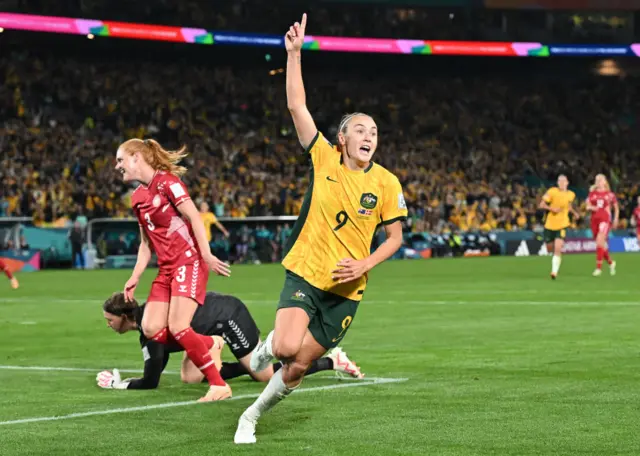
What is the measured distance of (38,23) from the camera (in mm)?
42031

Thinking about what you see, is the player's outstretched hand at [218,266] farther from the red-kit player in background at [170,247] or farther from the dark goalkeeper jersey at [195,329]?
the dark goalkeeper jersey at [195,329]

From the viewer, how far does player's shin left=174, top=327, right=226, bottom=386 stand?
9.70m

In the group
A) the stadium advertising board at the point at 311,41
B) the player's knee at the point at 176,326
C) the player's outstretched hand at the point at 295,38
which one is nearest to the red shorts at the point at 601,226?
the stadium advertising board at the point at 311,41

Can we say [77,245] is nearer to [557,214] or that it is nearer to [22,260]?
[22,260]

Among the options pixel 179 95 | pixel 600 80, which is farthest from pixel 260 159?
pixel 600 80

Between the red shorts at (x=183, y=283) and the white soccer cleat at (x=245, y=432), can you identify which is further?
the red shorts at (x=183, y=283)

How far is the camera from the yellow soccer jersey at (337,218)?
26.1ft

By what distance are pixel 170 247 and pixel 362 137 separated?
8.35 feet

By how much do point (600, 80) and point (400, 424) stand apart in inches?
2127

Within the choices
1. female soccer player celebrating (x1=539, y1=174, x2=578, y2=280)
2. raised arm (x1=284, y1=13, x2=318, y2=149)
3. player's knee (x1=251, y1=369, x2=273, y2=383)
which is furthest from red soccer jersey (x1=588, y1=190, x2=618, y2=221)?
raised arm (x1=284, y1=13, x2=318, y2=149)

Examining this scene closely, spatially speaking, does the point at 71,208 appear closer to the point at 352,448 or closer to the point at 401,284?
the point at 401,284

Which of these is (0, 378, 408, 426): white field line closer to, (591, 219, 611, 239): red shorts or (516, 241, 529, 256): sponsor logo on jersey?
(591, 219, 611, 239): red shorts

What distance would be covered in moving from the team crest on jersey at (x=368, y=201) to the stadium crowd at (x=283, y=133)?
1261 inches

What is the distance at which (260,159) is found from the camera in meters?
49.6
